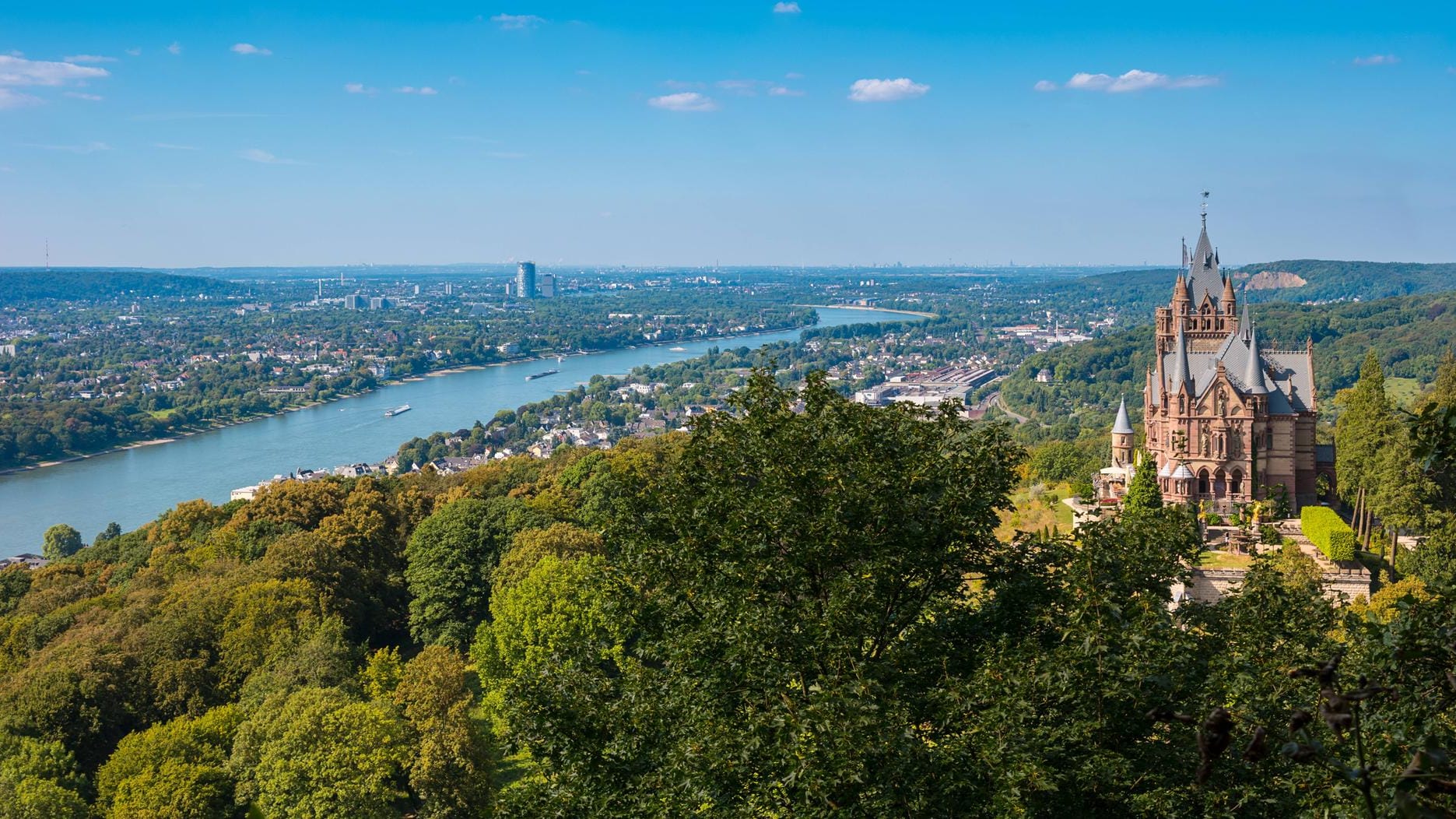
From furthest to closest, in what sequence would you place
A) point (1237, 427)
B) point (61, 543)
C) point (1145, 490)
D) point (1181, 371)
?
point (61, 543), point (1181, 371), point (1237, 427), point (1145, 490)

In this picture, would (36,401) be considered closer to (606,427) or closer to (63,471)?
(63,471)

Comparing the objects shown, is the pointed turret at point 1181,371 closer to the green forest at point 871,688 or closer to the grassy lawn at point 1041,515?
the grassy lawn at point 1041,515

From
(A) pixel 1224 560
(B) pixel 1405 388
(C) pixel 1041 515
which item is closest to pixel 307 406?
(C) pixel 1041 515

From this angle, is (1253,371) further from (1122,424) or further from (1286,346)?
(1286,346)

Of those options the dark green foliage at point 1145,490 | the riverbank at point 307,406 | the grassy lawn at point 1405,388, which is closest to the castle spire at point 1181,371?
the dark green foliage at point 1145,490

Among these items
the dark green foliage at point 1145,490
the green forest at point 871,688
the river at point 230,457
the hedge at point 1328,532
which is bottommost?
the river at point 230,457

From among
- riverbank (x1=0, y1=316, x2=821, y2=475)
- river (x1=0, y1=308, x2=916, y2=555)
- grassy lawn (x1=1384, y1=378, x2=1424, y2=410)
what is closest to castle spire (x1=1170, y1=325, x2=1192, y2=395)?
grassy lawn (x1=1384, y1=378, x2=1424, y2=410)
